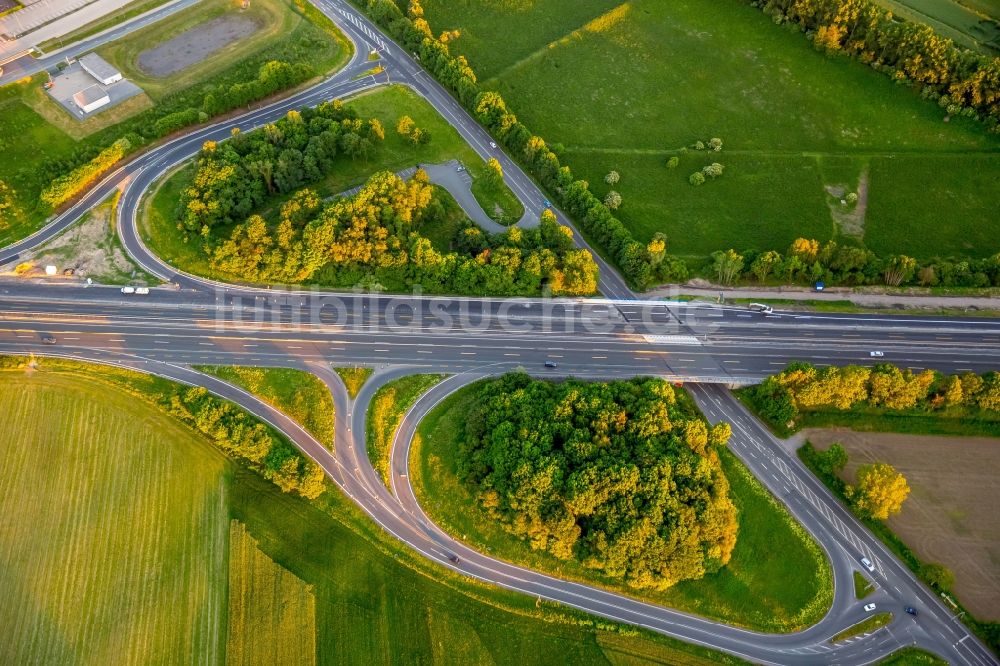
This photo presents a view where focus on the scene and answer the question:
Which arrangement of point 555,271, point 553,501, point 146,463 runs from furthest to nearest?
1. point 555,271
2. point 146,463
3. point 553,501

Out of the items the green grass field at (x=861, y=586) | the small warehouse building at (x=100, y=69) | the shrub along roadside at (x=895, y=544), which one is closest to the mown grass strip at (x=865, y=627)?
the green grass field at (x=861, y=586)

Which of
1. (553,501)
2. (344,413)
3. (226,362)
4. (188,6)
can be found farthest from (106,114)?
(553,501)

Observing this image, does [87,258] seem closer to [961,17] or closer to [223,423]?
[223,423]

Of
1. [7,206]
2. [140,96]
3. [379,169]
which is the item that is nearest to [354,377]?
[379,169]

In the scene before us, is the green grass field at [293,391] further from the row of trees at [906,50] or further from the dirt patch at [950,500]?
the row of trees at [906,50]

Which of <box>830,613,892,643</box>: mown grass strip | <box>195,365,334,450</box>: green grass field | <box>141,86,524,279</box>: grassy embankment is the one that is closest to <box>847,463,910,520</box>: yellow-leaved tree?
<box>830,613,892,643</box>: mown grass strip

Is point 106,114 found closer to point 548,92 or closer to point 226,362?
point 226,362
